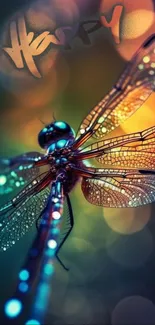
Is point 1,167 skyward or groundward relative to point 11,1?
groundward

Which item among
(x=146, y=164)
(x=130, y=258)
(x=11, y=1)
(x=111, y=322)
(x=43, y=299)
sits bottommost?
(x=111, y=322)

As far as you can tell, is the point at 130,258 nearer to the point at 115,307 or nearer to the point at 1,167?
the point at 115,307

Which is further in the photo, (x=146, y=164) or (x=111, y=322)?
(x=111, y=322)

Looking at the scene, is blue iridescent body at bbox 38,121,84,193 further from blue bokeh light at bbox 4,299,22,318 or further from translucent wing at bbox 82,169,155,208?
blue bokeh light at bbox 4,299,22,318

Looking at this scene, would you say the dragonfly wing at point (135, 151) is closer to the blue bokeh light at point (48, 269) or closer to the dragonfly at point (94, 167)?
the dragonfly at point (94, 167)

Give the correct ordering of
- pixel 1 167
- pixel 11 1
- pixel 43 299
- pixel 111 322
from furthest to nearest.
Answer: pixel 11 1, pixel 111 322, pixel 1 167, pixel 43 299

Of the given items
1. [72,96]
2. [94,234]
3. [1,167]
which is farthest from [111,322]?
[72,96]

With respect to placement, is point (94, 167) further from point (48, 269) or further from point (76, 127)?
point (76, 127)

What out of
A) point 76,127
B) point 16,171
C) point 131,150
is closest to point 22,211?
point 16,171

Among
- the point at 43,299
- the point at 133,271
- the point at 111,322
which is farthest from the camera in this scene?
the point at 133,271
